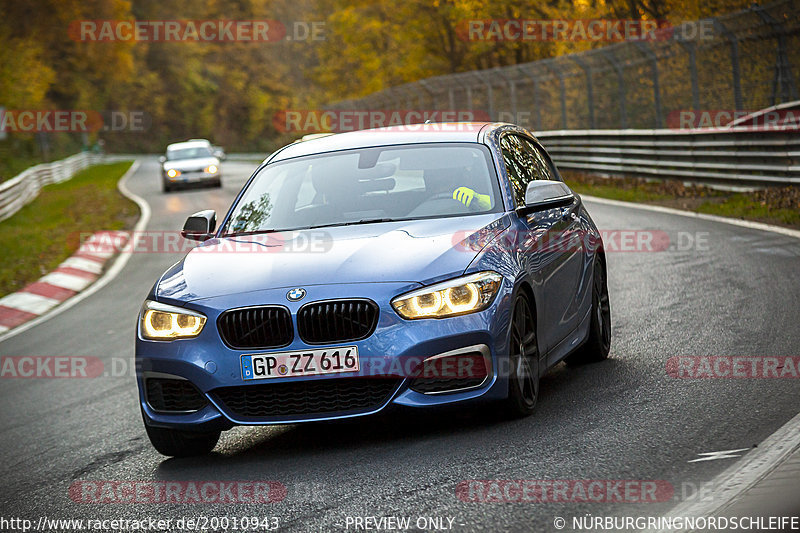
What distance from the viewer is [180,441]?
5930 millimetres

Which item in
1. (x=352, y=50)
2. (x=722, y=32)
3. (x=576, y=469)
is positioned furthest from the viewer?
(x=352, y=50)

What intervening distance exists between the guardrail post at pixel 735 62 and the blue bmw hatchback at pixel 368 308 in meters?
14.5

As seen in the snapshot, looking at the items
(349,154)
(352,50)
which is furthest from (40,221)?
(352,50)

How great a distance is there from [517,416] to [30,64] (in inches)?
2348

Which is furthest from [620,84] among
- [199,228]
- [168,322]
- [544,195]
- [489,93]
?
[168,322]

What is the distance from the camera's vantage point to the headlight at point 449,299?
17.8ft

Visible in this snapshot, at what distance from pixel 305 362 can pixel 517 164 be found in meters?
2.39

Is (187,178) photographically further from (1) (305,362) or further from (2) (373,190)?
(1) (305,362)

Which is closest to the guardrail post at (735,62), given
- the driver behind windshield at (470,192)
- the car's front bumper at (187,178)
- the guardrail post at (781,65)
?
the guardrail post at (781,65)

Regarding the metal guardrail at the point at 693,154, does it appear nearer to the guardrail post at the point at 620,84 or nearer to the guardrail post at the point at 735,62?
the guardrail post at the point at 620,84

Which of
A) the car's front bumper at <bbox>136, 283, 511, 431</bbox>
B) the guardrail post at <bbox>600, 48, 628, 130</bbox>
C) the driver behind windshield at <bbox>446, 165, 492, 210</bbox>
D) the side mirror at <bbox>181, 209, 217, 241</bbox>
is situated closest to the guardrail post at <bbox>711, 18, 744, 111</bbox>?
the guardrail post at <bbox>600, 48, 628, 130</bbox>

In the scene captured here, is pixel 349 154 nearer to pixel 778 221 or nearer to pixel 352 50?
pixel 778 221

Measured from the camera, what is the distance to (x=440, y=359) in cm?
542

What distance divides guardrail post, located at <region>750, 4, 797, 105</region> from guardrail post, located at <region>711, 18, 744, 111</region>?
84cm
